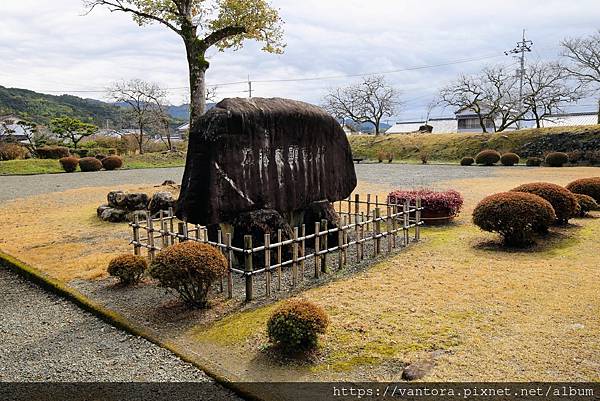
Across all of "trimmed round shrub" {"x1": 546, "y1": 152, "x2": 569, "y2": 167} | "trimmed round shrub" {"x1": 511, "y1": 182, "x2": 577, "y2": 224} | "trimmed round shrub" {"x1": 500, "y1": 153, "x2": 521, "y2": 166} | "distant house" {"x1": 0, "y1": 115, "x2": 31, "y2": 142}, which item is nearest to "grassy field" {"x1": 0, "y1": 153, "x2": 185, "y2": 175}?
"distant house" {"x1": 0, "y1": 115, "x2": 31, "y2": 142}

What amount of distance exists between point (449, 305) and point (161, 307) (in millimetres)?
4400

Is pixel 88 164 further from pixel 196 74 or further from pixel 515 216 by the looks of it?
pixel 515 216

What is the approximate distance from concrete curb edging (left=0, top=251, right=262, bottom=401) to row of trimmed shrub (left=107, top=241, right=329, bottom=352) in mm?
761

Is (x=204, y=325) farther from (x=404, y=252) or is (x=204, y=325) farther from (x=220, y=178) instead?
(x=404, y=252)

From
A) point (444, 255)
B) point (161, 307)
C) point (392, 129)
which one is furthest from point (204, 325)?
point (392, 129)

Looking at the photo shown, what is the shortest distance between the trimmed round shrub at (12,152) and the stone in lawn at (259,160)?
3712 centimetres

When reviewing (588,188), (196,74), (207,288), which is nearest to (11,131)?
(196,74)

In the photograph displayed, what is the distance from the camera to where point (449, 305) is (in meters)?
7.41

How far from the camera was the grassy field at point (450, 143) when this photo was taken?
4444 centimetres

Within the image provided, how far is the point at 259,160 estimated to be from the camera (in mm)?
9570

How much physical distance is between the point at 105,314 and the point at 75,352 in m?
1.22

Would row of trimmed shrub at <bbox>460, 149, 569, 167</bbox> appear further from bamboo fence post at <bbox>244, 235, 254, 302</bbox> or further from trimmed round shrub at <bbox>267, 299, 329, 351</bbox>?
trimmed round shrub at <bbox>267, 299, 329, 351</bbox>

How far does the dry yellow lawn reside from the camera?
5.55 m

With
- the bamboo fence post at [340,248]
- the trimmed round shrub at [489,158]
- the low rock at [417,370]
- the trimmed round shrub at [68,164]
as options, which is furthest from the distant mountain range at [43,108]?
the low rock at [417,370]
